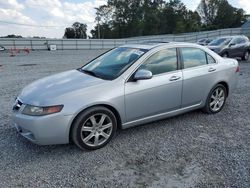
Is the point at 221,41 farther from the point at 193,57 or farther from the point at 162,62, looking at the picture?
the point at 162,62

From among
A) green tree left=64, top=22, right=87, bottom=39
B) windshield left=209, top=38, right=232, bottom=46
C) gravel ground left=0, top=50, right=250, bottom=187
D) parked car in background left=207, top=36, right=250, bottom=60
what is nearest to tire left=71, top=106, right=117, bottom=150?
gravel ground left=0, top=50, right=250, bottom=187

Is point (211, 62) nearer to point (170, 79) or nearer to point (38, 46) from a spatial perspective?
point (170, 79)

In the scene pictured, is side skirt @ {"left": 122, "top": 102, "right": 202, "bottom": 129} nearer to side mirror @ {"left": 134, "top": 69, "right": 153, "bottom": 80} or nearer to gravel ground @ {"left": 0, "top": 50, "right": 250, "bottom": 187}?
gravel ground @ {"left": 0, "top": 50, "right": 250, "bottom": 187}

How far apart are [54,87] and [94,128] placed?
2.86 feet

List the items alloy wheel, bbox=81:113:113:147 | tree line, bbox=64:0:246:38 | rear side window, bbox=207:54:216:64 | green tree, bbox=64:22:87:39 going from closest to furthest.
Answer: alloy wheel, bbox=81:113:113:147
rear side window, bbox=207:54:216:64
tree line, bbox=64:0:246:38
green tree, bbox=64:22:87:39

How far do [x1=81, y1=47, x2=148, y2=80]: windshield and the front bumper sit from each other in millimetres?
1009

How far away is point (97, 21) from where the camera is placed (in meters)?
79.6

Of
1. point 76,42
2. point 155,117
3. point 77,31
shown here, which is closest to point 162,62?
point 155,117

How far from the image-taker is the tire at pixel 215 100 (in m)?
4.94

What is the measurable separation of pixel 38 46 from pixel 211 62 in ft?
112

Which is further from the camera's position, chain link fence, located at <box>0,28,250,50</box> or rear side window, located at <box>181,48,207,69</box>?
chain link fence, located at <box>0,28,250,50</box>

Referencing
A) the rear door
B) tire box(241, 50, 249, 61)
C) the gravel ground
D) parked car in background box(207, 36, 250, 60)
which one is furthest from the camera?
tire box(241, 50, 249, 61)

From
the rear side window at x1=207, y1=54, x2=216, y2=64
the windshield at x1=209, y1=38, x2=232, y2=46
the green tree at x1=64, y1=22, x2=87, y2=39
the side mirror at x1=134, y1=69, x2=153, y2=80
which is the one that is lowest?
the side mirror at x1=134, y1=69, x2=153, y2=80

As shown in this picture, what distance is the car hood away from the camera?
11.3 feet
